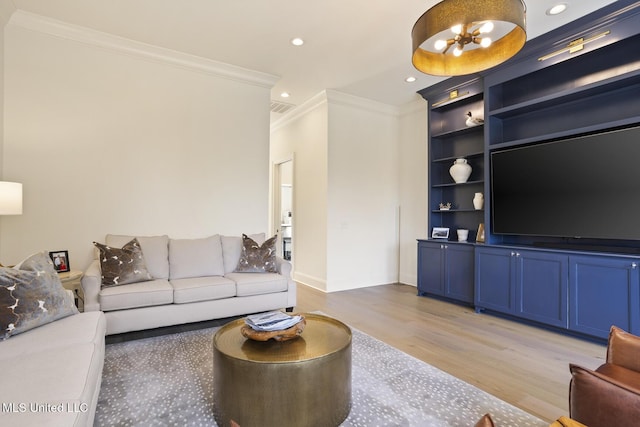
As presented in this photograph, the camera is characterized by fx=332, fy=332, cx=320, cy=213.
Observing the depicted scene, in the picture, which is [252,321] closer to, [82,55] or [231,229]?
[231,229]

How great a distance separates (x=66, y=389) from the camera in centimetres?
129

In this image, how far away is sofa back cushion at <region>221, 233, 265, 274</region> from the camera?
3859 millimetres

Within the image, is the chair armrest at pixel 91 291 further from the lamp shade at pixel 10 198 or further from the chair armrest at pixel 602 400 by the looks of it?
the chair armrest at pixel 602 400

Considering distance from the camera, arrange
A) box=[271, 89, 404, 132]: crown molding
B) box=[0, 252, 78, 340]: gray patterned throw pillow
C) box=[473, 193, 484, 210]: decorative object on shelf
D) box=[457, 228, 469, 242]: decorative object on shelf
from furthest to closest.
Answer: box=[271, 89, 404, 132]: crown molding
box=[457, 228, 469, 242]: decorative object on shelf
box=[473, 193, 484, 210]: decorative object on shelf
box=[0, 252, 78, 340]: gray patterned throw pillow

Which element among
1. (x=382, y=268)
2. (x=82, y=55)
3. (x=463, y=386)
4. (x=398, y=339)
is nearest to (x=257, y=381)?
(x=463, y=386)

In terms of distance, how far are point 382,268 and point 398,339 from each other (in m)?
2.59

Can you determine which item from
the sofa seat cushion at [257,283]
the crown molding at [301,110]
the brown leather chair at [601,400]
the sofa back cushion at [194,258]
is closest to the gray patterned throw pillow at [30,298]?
the sofa back cushion at [194,258]

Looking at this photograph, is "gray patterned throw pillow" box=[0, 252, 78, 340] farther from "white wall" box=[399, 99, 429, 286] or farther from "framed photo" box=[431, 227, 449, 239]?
"white wall" box=[399, 99, 429, 286]

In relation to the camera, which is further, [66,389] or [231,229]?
[231,229]

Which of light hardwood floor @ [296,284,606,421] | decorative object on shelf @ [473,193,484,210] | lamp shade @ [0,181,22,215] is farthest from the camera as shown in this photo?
decorative object on shelf @ [473,193,484,210]

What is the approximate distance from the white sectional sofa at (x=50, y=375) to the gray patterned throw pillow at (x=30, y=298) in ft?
0.19

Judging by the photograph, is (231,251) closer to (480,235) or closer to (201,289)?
(201,289)

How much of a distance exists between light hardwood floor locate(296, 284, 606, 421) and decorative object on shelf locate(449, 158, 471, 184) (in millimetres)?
1675

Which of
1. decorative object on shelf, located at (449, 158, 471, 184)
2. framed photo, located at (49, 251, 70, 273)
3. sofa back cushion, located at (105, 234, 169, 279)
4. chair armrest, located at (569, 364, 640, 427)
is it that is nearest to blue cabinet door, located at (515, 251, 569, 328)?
decorative object on shelf, located at (449, 158, 471, 184)
